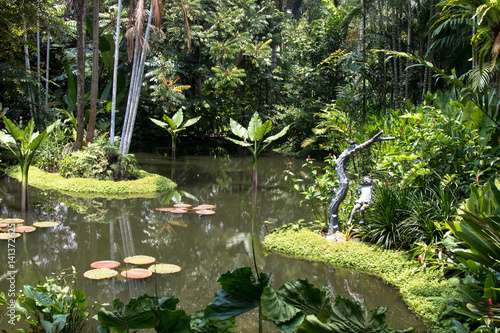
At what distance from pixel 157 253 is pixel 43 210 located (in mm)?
3205

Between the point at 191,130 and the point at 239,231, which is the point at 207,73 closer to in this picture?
the point at 191,130

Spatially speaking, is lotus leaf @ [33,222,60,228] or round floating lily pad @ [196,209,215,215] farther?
round floating lily pad @ [196,209,215,215]

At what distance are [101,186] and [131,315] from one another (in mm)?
7643

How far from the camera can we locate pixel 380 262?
4.95 metres

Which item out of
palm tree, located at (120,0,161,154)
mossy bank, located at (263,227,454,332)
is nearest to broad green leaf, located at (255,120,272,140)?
mossy bank, located at (263,227,454,332)

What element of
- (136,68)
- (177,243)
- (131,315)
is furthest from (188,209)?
(131,315)

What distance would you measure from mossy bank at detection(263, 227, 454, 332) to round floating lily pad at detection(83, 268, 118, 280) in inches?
89.7

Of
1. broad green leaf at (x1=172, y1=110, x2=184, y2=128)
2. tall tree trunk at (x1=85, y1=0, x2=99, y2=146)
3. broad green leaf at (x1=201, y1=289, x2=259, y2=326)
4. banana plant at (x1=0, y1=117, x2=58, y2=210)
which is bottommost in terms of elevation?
broad green leaf at (x1=201, y1=289, x2=259, y2=326)

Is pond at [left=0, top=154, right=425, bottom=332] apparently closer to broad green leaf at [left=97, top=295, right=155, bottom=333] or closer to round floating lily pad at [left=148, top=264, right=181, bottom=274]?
round floating lily pad at [left=148, top=264, right=181, bottom=274]

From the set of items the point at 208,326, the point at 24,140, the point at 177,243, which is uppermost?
the point at 24,140

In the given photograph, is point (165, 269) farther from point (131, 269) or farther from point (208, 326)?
point (208, 326)

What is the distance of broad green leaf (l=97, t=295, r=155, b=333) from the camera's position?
1.97 metres

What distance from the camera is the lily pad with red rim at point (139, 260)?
4797 mm

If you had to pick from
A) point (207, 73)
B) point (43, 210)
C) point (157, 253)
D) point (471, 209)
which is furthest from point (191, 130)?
point (471, 209)
